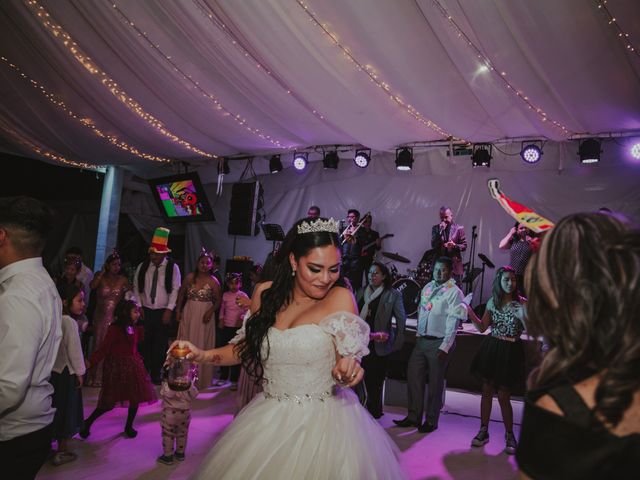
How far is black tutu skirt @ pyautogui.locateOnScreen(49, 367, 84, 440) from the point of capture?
3.82m

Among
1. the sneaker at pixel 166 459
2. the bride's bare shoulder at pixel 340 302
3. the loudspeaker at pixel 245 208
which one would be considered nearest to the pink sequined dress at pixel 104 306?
the sneaker at pixel 166 459

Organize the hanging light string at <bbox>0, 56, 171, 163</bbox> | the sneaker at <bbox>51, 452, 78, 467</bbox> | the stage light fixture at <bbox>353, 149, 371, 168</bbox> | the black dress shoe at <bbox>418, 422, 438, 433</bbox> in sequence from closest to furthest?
1. the sneaker at <bbox>51, 452, 78, 467</bbox>
2. the black dress shoe at <bbox>418, 422, 438, 433</bbox>
3. the hanging light string at <bbox>0, 56, 171, 163</bbox>
4. the stage light fixture at <bbox>353, 149, 371, 168</bbox>

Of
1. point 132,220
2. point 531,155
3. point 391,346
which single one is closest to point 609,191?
Result: point 531,155

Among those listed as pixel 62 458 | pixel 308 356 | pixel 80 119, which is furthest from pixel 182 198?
pixel 308 356

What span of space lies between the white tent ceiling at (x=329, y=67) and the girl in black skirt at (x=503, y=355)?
7.23 ft

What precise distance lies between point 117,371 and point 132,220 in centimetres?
856

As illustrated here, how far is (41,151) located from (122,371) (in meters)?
6.77

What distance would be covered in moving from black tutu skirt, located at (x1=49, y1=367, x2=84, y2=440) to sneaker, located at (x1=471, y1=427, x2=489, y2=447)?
3.56 metres

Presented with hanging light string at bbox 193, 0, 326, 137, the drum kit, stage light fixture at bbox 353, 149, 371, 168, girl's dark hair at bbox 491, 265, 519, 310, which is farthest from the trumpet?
girl's dark hair at bbox 491, 265, 519, 310

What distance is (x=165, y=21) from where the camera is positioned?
5438 millimetres

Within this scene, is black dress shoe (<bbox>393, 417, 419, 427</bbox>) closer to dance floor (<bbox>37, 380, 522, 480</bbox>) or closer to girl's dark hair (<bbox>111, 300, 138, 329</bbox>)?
dance floor (<bbox>37, 380, 522, 480</bbox>)

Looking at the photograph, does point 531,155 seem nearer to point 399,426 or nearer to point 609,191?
point 609,191

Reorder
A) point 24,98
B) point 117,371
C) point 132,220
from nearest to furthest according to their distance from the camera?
point 117,371 < point 24,98 < point 132,220

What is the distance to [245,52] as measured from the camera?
5.71 meters
